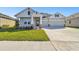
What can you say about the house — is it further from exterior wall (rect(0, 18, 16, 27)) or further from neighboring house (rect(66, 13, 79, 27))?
neighboring house (rect(66, 13, 79, 27))

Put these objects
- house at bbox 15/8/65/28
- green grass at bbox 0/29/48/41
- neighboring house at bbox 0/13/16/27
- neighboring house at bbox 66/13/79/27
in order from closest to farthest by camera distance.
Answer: neighboring house at bbox 0/13/16/27
green grass at bbox 0/29/48/41
house at bbox 15/8/65/28
neighboring house at bbox 66/13/79/27

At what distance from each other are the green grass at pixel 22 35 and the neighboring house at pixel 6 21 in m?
0.85

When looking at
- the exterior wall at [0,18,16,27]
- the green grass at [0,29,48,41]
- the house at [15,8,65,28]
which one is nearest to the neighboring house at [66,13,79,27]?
the house at [15,8,65,28]

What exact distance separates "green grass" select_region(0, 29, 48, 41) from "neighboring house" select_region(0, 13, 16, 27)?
0.85m

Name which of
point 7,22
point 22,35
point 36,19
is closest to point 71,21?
point 36,19

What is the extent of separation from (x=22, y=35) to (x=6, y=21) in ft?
5.64

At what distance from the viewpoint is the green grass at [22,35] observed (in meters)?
8.58

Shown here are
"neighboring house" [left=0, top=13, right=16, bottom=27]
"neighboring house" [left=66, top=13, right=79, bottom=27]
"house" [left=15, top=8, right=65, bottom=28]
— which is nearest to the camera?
"neighboring house" [left=0, top=13, right=16, bottom=27]

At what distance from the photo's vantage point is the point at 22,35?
31.2 feet

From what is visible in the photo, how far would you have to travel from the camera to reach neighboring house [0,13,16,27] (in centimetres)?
772

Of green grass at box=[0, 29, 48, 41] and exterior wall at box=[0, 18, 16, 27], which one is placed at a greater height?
exterior wall at box=[0, 18, 16, 27]

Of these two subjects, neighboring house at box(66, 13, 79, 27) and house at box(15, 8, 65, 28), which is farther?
neighboring house at box(66, 13, 79, 27)
